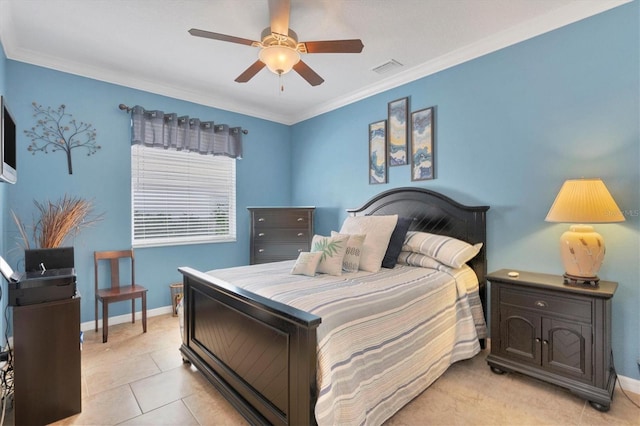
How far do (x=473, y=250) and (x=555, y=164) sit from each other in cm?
91

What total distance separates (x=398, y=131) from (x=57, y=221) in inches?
135

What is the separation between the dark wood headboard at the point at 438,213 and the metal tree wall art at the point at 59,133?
312 centimetres

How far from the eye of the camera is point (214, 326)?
2.20 metres

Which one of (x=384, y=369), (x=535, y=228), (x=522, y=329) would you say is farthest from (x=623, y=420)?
(x=384, y=369)

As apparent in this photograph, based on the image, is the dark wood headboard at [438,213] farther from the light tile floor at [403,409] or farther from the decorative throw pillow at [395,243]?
the light tile floor at [403,409]

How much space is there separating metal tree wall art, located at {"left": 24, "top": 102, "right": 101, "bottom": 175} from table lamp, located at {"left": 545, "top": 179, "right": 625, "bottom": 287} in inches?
168

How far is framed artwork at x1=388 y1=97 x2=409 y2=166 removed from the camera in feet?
11.5

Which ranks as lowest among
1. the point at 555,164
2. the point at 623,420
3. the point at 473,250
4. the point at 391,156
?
the point at 623,420

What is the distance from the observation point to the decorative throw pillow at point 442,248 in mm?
2598

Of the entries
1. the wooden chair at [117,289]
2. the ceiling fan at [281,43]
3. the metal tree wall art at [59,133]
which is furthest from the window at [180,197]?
the ceiling fan at [281,43]

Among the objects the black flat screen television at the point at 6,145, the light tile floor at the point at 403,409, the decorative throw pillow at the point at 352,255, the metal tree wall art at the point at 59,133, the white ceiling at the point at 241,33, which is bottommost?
the light tile floor at the point at 403,409

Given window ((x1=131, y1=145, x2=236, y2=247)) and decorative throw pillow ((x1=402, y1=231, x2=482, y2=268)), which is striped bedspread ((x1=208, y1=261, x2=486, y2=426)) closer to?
decorative throw pillow ((x1=402, y1=231, x2=482, y2=268))

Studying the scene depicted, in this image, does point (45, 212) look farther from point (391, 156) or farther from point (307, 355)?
point (391, 156)

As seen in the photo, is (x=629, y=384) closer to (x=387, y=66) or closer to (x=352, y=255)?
(x=352, y=255)
